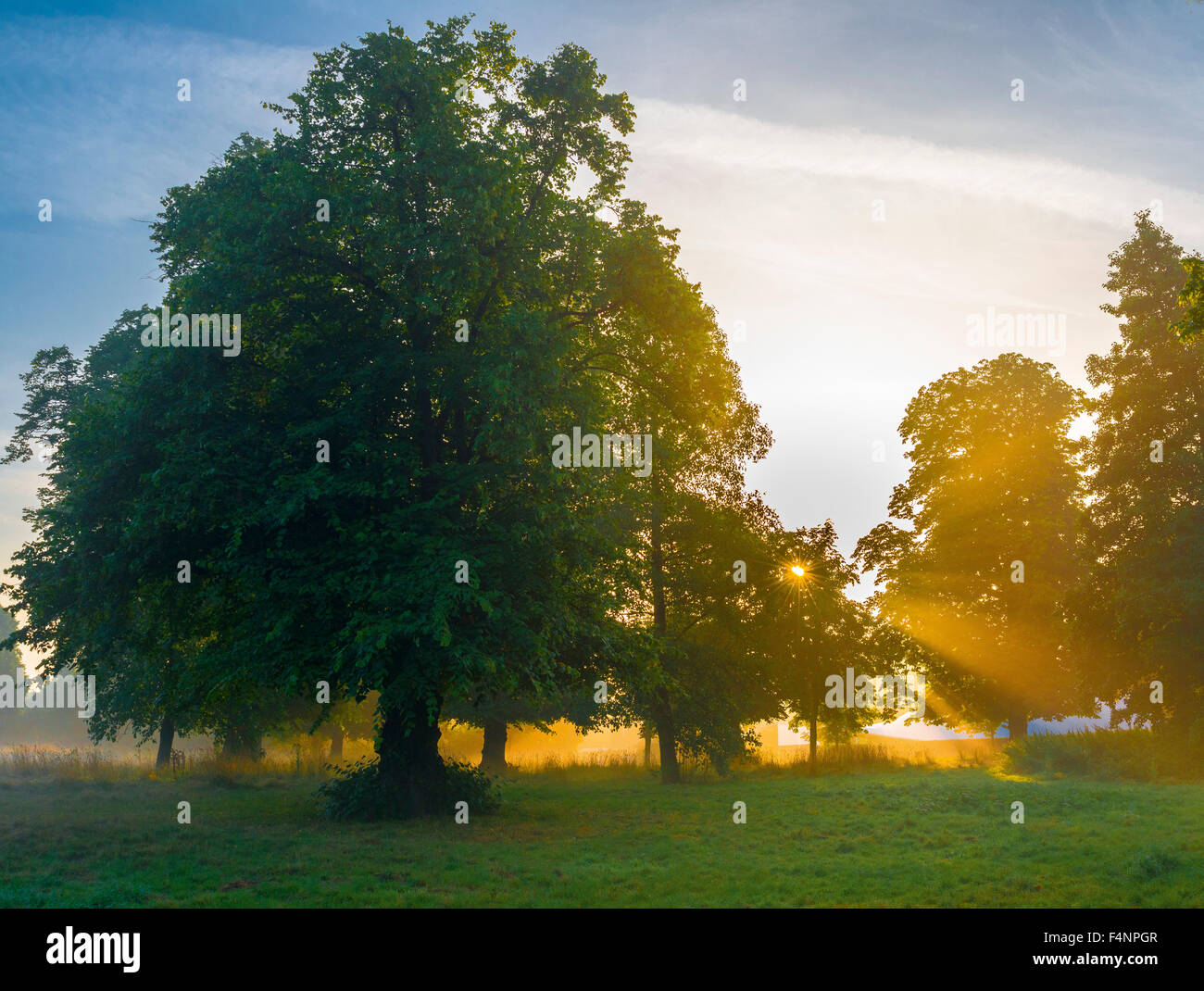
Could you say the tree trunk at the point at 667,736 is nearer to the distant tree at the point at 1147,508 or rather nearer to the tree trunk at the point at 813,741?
the tree trunk at the point at 813,741

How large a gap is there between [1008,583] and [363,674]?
32.8m

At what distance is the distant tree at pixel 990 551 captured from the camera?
3934 cm

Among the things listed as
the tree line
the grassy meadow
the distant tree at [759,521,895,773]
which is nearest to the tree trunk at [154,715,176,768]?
the tree line

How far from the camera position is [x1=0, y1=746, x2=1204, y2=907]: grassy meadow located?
11.8m

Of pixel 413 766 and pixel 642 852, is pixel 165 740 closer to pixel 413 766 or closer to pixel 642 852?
pixel 413 766

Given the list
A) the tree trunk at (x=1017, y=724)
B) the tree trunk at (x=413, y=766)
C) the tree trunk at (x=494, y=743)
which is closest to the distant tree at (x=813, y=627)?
the tree trunk at (x=1017, y=724)

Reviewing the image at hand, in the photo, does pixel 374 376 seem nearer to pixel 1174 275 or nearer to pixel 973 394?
pixel 1174 275

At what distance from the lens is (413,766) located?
2130 cm

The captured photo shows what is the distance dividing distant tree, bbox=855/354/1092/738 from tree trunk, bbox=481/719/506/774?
19.6 metres

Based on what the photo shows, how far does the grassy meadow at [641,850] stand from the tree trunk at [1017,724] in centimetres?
1349

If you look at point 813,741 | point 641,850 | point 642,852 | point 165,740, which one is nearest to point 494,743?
point 165,740

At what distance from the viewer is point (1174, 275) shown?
108ft

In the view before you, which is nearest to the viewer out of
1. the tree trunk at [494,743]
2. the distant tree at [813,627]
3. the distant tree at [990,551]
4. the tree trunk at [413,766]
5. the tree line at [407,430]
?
the tree line at [407,430]

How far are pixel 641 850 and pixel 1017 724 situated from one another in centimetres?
3105
